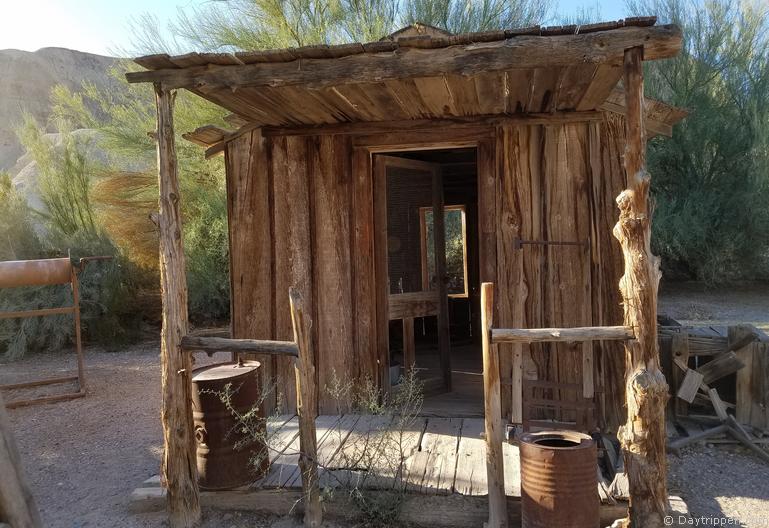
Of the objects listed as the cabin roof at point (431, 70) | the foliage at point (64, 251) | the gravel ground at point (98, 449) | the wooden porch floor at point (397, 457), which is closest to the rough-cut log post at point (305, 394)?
the wooden porch floor at point (397, 457)

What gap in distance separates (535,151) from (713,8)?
38.9 feet

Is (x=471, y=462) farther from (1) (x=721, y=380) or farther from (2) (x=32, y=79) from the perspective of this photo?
(2) (x=32, y=79)

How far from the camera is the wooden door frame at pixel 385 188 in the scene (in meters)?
4.96

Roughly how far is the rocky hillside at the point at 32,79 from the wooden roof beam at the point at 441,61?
30802 millimetres

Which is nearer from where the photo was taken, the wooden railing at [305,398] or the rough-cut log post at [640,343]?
the rough-cut log post at [640,343]

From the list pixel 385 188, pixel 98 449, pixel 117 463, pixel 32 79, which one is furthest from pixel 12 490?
pixel 32 79

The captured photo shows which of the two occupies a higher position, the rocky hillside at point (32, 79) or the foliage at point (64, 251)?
the rocky hillside at point (32, 79)

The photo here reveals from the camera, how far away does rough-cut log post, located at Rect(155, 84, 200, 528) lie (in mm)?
3746

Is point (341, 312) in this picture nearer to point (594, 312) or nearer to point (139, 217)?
point (594, 312)

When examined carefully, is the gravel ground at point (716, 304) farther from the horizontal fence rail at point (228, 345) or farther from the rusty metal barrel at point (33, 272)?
the rusty metal barrel at point (33, 272)

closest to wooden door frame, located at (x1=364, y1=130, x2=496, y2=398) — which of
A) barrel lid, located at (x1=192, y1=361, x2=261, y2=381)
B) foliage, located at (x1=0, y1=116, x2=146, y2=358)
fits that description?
barrel lid, located at (x1=192, y1=361, x2=261, y2=381)

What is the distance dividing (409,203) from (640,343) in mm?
2826

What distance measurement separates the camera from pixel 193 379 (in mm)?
3924

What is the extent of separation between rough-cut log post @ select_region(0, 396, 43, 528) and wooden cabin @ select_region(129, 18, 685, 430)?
2199mm
